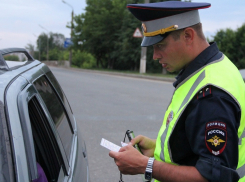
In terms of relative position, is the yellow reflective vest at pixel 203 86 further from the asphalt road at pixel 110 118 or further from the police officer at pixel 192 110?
the asphalt road at pixel 110 118

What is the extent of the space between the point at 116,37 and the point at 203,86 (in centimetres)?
3195

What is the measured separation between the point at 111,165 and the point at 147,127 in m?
2.04

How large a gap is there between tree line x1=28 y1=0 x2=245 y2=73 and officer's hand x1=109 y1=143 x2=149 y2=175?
22916mm

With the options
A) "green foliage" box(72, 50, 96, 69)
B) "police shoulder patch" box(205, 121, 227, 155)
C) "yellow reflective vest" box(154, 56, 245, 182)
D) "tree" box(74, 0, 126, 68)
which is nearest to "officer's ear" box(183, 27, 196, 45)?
"yellow reflective vest" box(154, 56, 245, 182)

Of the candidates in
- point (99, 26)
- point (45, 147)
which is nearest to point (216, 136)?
point (45, 147)

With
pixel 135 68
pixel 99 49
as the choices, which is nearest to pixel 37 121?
pixel 135 68

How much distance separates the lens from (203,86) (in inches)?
50.2

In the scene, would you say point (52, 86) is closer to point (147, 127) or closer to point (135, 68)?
point (147, 127)

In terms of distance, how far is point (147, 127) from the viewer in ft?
19.9

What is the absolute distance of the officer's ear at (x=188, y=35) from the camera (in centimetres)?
140

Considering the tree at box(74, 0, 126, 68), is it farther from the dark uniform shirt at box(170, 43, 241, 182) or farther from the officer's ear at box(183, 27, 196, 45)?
the dark uniform shirt at box(170, 43, 241, 182)

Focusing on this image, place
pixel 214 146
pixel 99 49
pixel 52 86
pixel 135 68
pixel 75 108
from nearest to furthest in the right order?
pixel 214 146 < pixel 52 86 < pixel 75 108 < pixel 135 68 < pixel 99 49

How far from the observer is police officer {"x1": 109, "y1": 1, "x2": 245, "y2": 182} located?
1.19 meters

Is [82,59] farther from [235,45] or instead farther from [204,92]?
[204,92]
